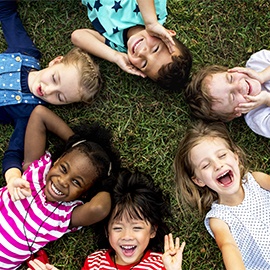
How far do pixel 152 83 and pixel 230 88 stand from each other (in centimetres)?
58

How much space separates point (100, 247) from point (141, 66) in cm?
121

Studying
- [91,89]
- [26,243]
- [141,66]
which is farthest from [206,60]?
[26,243]

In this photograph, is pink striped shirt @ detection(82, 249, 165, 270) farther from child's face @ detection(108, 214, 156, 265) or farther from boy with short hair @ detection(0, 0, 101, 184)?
boy with short hair @ detection(0, 0, 101, 184)

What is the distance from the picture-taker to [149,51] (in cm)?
304

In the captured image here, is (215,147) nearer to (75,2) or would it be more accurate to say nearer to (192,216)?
(192,216)

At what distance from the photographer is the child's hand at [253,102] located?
3057 mm

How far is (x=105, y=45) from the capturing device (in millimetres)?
3258

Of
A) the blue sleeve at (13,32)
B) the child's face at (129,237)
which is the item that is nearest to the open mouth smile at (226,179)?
the child's face at (129,237)

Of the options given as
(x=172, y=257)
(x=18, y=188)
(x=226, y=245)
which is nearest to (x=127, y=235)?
(x=172, y=257)

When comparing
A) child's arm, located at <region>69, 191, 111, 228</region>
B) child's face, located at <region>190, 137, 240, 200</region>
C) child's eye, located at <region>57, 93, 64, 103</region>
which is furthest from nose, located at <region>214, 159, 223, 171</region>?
child's eye, located at <region>57, 93, 64, 103</region>

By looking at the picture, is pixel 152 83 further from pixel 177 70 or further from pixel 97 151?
pixel 97 151

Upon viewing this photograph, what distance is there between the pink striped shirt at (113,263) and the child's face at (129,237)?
0.06 metres

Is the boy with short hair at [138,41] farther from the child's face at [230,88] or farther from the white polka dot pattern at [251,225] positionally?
the white polka dot pattern at [251,225]

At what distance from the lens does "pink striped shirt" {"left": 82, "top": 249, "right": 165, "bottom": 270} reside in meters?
3.04
